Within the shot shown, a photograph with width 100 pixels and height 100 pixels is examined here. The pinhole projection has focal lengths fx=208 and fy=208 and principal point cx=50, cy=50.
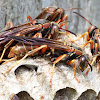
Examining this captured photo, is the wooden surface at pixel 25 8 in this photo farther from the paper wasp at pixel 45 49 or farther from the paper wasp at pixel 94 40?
the paper wasp at pixel 94 40

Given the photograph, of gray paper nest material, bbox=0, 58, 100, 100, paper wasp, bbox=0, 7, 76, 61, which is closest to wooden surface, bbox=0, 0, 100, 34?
paper wasp, bbox=0, 7, 76, 61

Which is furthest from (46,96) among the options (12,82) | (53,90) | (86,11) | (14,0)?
(86,11)

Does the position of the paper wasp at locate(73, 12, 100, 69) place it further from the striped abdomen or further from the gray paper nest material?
the striped abdomen

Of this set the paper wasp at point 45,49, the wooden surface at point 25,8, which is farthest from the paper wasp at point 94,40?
the wooden surface at point 25,8

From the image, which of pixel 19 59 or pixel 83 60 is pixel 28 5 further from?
pixel 83 60

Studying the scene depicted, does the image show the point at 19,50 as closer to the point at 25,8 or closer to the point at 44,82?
the point at 44,82
